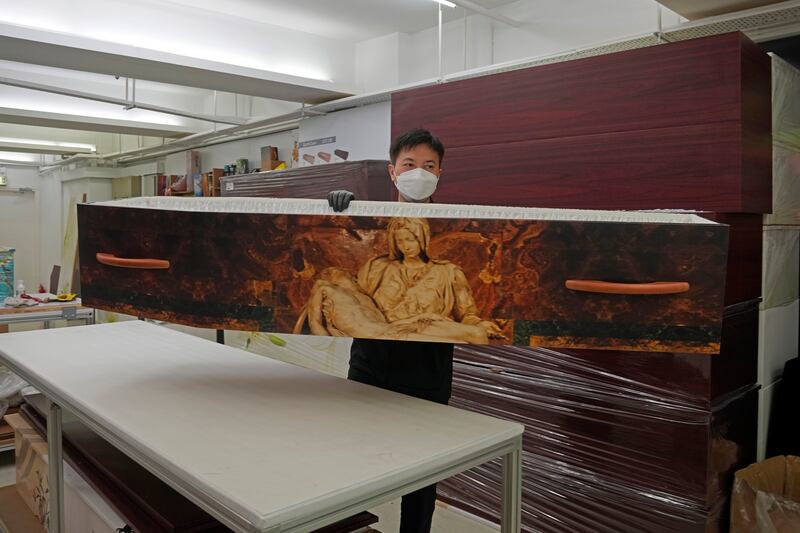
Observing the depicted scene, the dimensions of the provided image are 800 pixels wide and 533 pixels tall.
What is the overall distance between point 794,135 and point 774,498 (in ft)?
4.35

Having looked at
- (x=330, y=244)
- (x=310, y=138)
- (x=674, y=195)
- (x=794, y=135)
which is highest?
(x=310, y=138)

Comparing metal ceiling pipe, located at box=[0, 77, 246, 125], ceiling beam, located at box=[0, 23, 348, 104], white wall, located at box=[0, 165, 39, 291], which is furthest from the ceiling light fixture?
ceiling beam, located at box=[0, 23, 348, 104]

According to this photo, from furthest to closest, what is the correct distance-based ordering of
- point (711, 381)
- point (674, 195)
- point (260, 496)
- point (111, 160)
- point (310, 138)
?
point (111, 160) < point (310, 138) < point (674, 195) < point (711, 381) < point (260, 496)

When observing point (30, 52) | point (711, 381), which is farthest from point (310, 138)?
point (711, 381)

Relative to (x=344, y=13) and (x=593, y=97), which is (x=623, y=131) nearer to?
(x=593, y=97)

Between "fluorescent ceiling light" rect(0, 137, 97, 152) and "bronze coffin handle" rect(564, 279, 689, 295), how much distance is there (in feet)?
25.7

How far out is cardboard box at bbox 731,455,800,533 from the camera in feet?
5.87

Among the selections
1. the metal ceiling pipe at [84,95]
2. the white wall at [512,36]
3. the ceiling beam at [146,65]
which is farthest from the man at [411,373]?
the metal ceiling pipe at [84,95]

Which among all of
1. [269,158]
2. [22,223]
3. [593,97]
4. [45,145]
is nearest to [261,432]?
[593,97]

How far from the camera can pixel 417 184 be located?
1569 millimetres

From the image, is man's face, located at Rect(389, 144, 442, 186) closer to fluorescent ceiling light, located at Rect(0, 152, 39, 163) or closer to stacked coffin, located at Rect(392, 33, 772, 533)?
stacked coffin, located at Rect(392, 33, 772, 533)

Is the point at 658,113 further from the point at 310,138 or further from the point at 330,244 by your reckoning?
the point at 310,138

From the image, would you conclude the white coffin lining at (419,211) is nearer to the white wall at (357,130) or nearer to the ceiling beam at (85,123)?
the white wall at (357,130)

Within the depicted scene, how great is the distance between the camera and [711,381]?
1.74 m
